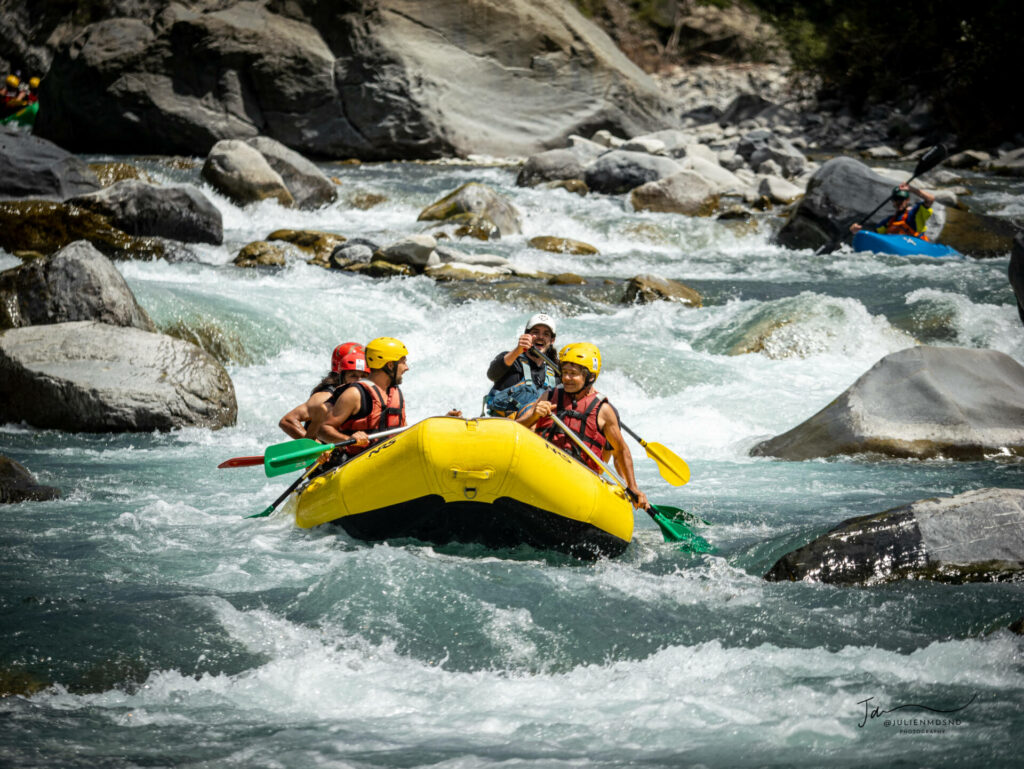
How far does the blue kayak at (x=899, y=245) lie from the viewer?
1262cm

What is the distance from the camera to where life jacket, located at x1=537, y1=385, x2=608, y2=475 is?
5105 mm

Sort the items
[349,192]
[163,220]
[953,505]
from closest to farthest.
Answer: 1. [953,505]
2. [163,220]
3. [349,192]

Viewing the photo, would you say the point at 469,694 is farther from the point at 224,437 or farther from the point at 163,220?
the point at 163,220

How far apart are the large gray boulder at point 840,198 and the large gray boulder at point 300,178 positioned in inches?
274

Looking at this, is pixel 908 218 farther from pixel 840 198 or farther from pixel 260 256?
pixel 260 256

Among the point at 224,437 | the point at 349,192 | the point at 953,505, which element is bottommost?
the point at 224,437

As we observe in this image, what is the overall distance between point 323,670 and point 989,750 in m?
2.23

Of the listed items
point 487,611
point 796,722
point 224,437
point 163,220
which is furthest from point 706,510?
point 163,220

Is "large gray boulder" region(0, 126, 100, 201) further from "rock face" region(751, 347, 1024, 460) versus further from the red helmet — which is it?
"rock face" region(751, 347, 1024, 460)

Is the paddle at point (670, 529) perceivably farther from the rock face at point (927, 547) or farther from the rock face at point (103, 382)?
the rock face at point (103, 382)

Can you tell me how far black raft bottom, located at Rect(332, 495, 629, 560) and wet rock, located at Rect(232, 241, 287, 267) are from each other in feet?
23.0

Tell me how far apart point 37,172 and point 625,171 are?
8700 millimetres

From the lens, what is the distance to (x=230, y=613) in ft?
13.4

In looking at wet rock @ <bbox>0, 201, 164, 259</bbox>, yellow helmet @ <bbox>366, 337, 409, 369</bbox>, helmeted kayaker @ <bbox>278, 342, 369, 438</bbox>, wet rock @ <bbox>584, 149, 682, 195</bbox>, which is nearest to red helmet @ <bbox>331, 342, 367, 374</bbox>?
helmeted kayaker @ <bbox>278, 342, 369, 438</bbox>
